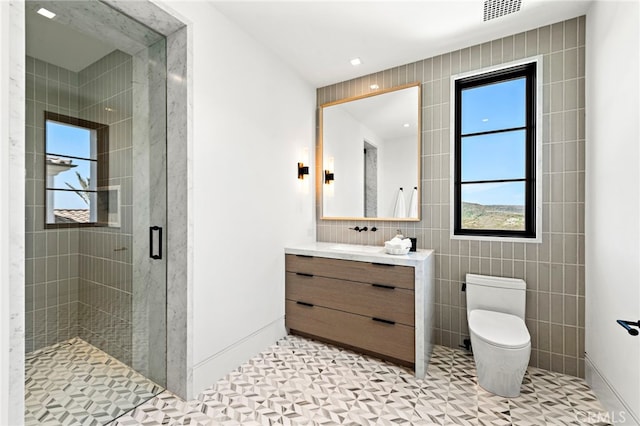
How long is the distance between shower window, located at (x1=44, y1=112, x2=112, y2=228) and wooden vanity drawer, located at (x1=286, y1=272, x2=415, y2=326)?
5.22 feet

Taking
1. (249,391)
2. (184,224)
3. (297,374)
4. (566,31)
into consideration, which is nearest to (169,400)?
(249,391)

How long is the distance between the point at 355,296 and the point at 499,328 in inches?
40.5

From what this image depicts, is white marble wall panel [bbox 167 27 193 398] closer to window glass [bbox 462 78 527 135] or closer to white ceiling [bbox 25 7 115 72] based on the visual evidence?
white ceiling [bbox 25 7 115 72]

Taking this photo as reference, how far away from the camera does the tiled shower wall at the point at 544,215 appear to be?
2.08 metres

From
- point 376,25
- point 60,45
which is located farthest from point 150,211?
point 376,25

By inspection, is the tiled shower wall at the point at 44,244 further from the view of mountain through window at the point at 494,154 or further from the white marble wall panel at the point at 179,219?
the view of mountain through window at the point at 494,154

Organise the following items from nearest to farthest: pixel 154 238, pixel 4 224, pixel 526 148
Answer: pixel 4 224
pixel 154 238
pixel 526 148

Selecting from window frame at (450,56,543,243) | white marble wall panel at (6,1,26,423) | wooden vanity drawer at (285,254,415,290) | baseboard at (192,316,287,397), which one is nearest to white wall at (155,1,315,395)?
baseboard at (192,316,287,397)

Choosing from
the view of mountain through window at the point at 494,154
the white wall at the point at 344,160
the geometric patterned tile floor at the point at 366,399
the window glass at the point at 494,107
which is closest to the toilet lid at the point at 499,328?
the geometric patterned tile floor at the point at 366,399

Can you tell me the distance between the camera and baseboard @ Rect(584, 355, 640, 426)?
4.77 ft

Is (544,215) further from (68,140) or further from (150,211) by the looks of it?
(68,140)

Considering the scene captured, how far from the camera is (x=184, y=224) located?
1827 mm

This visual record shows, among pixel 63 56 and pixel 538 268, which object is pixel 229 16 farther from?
pixel 538 268

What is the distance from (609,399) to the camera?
167cm
